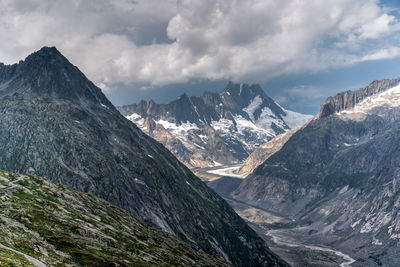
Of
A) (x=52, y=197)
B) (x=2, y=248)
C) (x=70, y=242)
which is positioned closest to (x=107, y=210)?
(x=52, y=197)

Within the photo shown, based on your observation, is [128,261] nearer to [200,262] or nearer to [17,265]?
[17,265]

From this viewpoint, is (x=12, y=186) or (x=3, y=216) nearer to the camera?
(x=3, y=216)

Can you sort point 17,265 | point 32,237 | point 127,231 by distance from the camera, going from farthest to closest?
point 127,231, point 32,237, point 17,265

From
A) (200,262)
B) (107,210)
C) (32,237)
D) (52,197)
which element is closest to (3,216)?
(32,237)

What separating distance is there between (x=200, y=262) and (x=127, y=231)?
37.7 metres

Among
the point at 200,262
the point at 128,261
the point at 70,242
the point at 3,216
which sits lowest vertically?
the point at 200,262

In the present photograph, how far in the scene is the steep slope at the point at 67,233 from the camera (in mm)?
82606

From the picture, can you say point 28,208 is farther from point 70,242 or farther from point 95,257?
point 95,257

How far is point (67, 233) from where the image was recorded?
348ft

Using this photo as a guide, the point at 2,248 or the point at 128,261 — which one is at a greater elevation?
the point at 2,248

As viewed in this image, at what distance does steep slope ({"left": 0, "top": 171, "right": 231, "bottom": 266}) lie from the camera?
8261cm

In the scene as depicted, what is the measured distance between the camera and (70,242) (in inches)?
3757

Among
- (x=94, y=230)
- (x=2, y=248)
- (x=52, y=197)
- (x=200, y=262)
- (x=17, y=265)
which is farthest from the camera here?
(x=200, y=262)

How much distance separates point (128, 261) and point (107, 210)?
223ft
